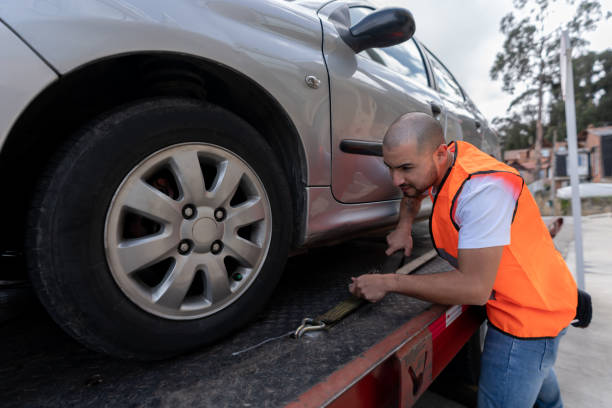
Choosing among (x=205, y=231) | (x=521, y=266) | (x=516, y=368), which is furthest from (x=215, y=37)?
(x=516, y=368)

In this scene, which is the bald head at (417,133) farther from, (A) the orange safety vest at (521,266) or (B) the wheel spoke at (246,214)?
(B) the wheel spoke at (246,214)

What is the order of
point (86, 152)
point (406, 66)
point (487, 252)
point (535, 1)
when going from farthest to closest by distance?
1. point (535, 1)
2. point (406, 66)
3. point (487, 252)
4. point (86, 152)

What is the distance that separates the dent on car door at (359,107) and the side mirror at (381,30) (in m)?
0.04

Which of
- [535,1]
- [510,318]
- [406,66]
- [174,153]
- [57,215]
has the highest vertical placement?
[535,1]

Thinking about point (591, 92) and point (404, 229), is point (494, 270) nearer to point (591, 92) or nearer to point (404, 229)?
point (404, 229)

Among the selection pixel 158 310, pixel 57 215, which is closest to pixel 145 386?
pixel 158 310

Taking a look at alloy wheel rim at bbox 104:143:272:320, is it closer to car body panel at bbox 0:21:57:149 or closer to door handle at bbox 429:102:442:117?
car body panel at bbox 0:21:57:149

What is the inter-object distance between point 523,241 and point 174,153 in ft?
3.54

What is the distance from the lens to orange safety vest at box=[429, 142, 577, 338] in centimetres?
109

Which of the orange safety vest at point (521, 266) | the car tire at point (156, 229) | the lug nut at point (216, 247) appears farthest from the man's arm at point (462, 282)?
the lug nut at point (216, 247)

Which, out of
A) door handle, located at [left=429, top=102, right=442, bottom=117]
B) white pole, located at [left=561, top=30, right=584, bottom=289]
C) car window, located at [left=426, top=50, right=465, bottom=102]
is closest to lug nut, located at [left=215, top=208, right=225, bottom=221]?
door handle, located at [left=429, top=102, right=442, bottom=117]

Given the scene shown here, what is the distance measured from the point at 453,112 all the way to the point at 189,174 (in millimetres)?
2045

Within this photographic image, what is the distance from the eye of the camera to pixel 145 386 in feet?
2.60

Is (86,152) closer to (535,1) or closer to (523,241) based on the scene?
(523,241)
